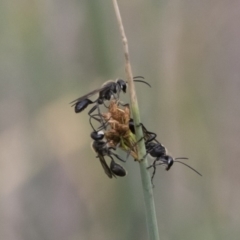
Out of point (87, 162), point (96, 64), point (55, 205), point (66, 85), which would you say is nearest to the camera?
point (96, 64)

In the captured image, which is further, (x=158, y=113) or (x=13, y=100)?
(x=13, y=100)

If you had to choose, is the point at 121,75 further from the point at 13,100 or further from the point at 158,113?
the point at 13,100

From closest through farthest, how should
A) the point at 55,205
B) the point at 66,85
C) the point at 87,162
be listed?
the point at 66,85 → the point at 87,162 → the point at 55,205

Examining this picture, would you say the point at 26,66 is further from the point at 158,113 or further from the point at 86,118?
the point at 158,113

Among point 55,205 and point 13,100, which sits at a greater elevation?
point 13,100

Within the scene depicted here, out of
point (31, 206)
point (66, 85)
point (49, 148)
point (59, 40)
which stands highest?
point (59, 40)

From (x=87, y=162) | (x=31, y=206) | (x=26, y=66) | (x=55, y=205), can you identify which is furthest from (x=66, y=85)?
(x=55, y=205)
